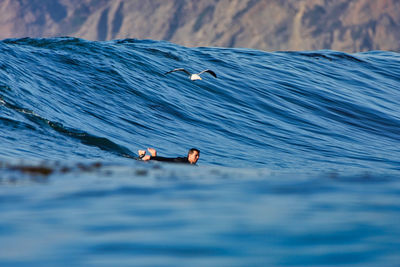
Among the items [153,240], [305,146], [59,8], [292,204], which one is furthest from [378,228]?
[59,8]

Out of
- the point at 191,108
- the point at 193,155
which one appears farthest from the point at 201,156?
the point at 191,108

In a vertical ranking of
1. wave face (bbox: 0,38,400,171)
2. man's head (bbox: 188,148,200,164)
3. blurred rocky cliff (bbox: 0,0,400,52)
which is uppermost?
blurred rocky cliff (bbox: 0,0,400,52)

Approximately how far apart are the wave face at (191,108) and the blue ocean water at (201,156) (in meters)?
0.08

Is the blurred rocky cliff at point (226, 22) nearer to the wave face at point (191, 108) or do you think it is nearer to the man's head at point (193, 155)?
the wave face at point (191, 108)

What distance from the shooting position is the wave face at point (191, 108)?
14883 millimetres

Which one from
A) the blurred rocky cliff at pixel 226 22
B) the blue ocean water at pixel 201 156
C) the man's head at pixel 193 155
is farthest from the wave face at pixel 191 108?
the blurred rocky cliff at pixel 226 22

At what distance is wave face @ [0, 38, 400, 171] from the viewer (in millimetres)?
14883

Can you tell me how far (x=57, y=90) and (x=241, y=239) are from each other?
1401 cm

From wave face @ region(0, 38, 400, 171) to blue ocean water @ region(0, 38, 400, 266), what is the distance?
0.08 m

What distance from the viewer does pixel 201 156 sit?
1492 centimetres

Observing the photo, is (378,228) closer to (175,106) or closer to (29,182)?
(29,182)

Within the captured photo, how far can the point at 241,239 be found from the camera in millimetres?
5773

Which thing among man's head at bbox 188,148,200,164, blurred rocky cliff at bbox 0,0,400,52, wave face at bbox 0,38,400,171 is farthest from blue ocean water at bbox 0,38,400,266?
blurred rocky cliff at bbox 0,0,400,52

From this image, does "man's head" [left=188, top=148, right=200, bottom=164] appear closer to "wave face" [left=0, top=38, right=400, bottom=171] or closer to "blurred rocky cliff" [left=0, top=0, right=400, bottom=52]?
"wave face" [left=0, top=38, right=400, bottom=171]
